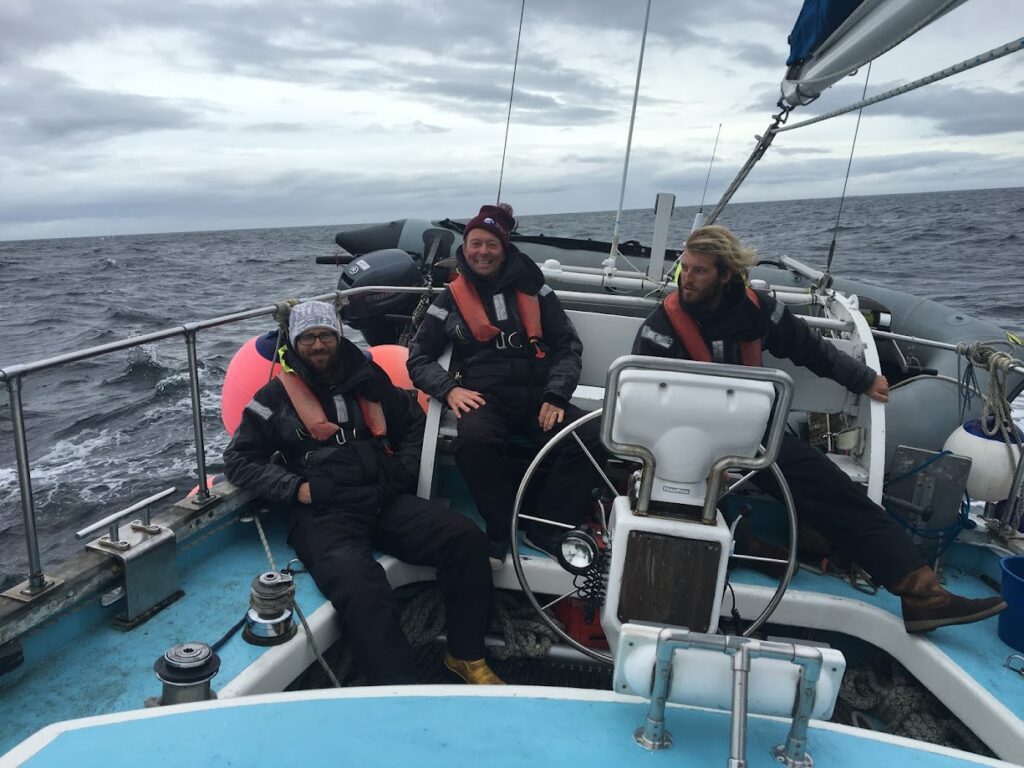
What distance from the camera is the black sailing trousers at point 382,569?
213 cm

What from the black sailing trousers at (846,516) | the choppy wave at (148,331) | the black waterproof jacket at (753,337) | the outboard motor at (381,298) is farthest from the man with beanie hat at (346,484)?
the choppy wave at (148,331)

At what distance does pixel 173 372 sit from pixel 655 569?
31.6ft

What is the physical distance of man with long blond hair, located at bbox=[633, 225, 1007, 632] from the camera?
230 cm

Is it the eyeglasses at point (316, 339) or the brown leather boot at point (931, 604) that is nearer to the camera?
the brown leather boot at point (931, 604)

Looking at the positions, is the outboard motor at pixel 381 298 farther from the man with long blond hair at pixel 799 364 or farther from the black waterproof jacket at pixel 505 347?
the man with long blond hair at pixel 799 364

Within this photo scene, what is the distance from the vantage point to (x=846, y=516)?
95.7 inches

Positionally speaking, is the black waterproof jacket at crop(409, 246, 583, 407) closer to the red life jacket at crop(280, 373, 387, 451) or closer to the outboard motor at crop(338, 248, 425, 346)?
the red life jacket at crop(280, 373, 387, 451)

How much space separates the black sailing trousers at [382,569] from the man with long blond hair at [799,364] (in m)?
0.96

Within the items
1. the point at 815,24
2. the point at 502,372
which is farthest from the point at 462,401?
the point at 815,24

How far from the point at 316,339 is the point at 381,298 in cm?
169

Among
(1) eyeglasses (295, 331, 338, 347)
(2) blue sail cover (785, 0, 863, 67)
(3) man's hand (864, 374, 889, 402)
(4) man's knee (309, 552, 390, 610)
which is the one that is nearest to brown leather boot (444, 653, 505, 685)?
(4) man's knee (309, 552, 390, 610)

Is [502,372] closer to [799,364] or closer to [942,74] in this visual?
[799,364]

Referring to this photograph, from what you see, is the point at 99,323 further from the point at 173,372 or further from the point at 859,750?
the point at 859,750

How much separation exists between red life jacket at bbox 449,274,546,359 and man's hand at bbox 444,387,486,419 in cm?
28
